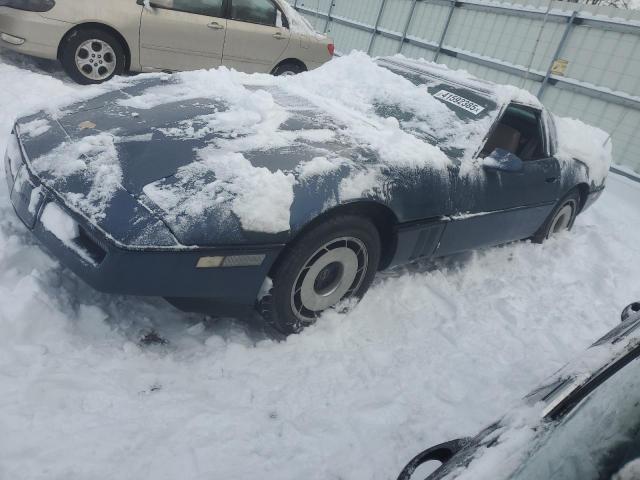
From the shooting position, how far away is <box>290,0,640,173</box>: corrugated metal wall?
761 cm

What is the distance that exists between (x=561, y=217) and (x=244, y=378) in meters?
3.73

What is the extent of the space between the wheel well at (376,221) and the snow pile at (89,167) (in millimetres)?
829

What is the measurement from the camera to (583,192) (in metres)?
4.64

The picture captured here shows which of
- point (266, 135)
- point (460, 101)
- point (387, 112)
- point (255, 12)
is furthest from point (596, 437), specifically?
point (255, 12)

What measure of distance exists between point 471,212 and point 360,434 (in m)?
1.69

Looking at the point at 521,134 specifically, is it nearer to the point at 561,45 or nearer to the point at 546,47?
the point at 561,45

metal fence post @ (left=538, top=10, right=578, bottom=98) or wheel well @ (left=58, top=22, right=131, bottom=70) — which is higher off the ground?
metal fence post @ (left=538, top=10, right=578, bottom=98)

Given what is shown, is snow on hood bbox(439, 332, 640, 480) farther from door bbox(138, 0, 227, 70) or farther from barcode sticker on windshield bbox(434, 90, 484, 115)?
door bbox(138, 0, 227, 70)

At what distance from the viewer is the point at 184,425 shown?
6.38ft

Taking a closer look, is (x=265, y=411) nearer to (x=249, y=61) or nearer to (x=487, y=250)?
(x=487, y=250)

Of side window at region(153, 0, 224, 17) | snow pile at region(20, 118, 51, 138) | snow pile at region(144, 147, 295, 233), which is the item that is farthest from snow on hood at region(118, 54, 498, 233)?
side window at region(153, 0, 224, 17)

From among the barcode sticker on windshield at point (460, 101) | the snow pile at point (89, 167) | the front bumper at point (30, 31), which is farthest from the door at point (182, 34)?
the snow pile at point (89, 167)

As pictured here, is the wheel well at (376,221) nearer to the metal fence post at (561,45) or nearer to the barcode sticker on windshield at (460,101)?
the barcode sticker on windshield at (460,101)

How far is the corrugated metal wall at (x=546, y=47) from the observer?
7.61 meters
